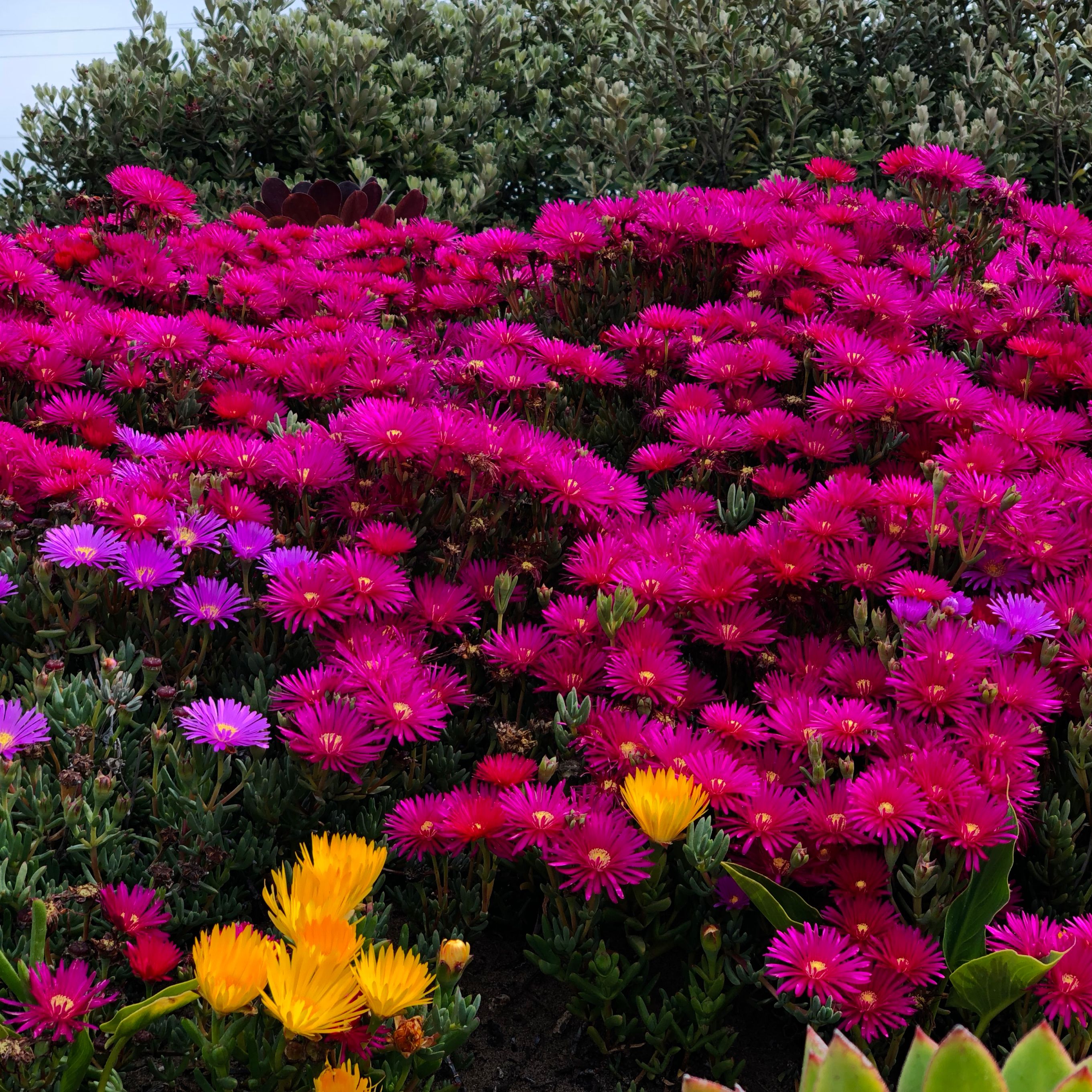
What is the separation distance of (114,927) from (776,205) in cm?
286

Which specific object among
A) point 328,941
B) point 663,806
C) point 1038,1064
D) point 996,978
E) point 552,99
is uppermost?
point 552,99

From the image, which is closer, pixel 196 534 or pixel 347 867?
pixel 347 867

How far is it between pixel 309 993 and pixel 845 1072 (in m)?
0.50

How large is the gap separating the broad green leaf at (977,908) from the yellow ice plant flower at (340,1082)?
85 cm

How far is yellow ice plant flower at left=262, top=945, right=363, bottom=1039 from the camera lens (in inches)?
44.1

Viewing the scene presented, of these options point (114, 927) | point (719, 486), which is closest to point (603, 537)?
point (719, 486)

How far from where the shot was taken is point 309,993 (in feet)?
3.71

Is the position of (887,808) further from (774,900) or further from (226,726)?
(226,726)

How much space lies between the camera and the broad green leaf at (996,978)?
1485mm

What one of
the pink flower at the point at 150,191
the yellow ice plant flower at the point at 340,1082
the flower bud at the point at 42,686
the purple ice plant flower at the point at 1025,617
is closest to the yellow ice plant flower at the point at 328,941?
the yellow ice plant flower at the point at 340,1082

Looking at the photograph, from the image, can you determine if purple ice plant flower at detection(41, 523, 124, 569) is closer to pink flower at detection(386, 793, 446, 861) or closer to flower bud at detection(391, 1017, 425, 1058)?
pink flower at detection(386, 793, 446, 861)

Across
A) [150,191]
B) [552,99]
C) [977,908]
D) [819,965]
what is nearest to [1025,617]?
[977,908]

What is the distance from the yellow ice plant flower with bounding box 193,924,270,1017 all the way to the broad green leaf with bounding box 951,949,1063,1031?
2.96 ft

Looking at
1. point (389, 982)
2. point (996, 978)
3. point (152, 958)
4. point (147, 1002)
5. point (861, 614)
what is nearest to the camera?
point (389, 982)
